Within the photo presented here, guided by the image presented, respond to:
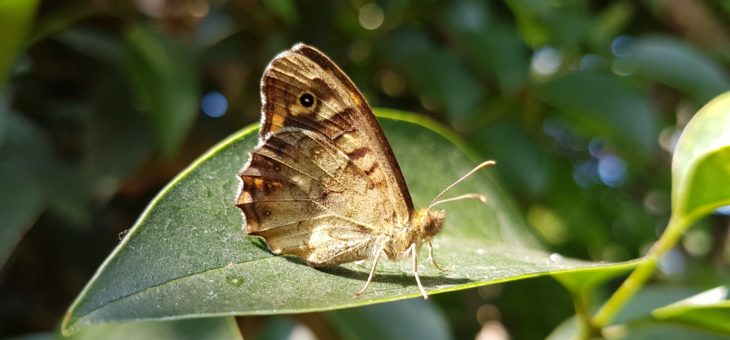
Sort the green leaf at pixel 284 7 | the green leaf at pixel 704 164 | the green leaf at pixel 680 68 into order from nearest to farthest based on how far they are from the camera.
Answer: the green leaf at pixel 704 164 < the green leaf at pixel 284 7 < the green leaf at pixel 680 68

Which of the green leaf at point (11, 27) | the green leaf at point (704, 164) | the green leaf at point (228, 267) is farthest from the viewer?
the green leaf at point (11, 27)

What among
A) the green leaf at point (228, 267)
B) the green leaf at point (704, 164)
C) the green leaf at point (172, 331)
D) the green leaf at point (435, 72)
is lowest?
the green leaf at point (172, 331)

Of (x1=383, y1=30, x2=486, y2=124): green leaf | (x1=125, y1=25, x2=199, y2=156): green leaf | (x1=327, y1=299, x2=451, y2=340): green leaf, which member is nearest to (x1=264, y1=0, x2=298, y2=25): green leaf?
(x1=125, y1=25, x2=199, y2=156): green leaf

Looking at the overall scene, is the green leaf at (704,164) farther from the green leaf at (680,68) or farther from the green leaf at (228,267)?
the green leaf at (680,68)

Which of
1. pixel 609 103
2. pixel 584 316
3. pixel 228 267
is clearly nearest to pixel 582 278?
pixel 584 316

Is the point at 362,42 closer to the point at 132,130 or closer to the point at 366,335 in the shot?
the point at 132,130

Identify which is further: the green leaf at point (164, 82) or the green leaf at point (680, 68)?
the green leaf at point (680, 68)

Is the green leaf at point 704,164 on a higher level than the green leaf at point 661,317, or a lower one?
higher

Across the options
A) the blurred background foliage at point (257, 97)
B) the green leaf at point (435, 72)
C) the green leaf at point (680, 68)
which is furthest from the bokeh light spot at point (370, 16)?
the green leaf at point (680, 68)
